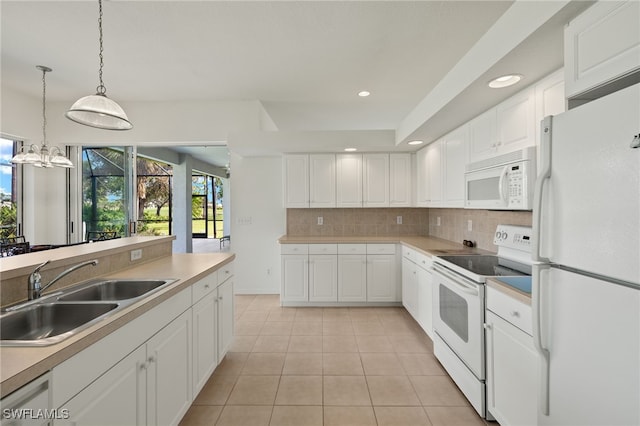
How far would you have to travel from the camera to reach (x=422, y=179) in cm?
394

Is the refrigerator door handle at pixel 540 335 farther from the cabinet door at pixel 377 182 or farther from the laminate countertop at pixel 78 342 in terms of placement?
the cabinet door at pixel 377 182

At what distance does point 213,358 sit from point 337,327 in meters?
1.52

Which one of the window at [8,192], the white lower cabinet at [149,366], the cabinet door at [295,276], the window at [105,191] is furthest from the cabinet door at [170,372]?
the window at [8,192]

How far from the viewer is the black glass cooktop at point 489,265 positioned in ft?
6.57

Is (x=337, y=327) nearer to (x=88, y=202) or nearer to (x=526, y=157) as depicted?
(x=526, y=157)

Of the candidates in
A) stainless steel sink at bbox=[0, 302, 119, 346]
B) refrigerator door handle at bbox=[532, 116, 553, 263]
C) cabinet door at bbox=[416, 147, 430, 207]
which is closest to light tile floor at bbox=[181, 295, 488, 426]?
stainless steel sink at bbox=[0, 302, 119, 346]

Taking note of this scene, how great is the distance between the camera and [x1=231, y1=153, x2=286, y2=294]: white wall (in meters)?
→ 4.46

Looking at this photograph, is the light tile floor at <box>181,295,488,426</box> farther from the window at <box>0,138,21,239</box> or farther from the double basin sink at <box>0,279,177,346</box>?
the window at <box>0,138,21,239</box>

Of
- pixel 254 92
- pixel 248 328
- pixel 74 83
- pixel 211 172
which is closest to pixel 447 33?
pixel 254 92

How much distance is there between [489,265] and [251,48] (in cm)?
274

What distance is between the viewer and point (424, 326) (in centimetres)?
304

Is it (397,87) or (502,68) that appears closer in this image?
(502,68)

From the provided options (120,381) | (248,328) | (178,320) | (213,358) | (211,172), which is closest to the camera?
(120,381)

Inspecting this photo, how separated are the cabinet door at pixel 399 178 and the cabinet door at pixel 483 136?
1530 millimetres
